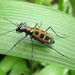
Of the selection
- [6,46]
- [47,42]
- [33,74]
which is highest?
[47,42]

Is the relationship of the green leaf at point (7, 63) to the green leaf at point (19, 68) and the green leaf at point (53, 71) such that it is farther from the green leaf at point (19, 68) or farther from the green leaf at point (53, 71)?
the green leaf at point (53, 71)

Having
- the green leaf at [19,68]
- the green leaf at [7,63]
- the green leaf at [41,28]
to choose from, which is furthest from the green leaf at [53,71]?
the green leaf at [7,63]

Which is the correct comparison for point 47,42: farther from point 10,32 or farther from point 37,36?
point 10,32

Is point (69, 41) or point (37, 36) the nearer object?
point (69, 41)

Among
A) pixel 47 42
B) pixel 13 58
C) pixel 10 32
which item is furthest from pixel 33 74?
pixel 10 32

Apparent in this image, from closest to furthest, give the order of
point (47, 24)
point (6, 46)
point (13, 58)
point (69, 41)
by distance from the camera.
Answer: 1. point (6, 46)
2. point (69, 41)
3. point (47, 24)
4. point (13, 58)

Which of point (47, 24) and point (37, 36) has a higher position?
point (47, 24)

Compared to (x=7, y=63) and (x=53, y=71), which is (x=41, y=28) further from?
(x=7, y=63)

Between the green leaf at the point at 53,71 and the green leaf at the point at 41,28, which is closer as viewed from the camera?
the green leaf at the point at 41,28

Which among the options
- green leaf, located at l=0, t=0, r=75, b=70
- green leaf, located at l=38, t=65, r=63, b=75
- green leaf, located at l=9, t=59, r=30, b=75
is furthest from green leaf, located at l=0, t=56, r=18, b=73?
green leaf, located at l=38, t=65, r=63, b=75
